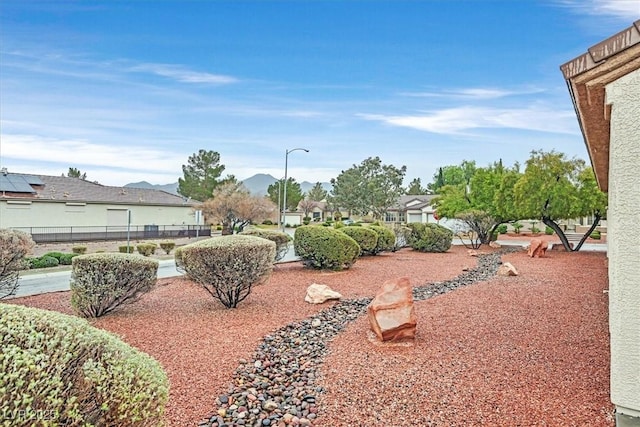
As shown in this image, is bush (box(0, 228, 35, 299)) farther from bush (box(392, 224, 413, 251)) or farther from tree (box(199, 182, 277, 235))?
tree (box(199, 182, 277, 235))

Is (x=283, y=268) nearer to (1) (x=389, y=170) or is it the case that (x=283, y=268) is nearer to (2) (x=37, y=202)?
(2) (x=37, y=202)

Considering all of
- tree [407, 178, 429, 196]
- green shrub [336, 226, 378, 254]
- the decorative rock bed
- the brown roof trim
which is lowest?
the decorative rock bed

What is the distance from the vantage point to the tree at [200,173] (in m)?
53.0

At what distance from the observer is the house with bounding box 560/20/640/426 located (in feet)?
10.3

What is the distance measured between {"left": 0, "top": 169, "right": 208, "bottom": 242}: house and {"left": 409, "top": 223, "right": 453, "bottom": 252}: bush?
663 inches

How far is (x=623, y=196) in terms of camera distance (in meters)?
3.23

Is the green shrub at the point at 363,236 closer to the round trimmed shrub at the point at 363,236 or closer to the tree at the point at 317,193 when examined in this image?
the round trimmed shrub at the point at 363,236

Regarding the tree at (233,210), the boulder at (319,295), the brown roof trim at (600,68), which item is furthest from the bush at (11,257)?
the tree at (233,210)

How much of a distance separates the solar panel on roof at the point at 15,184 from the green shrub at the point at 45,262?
44.7 ft

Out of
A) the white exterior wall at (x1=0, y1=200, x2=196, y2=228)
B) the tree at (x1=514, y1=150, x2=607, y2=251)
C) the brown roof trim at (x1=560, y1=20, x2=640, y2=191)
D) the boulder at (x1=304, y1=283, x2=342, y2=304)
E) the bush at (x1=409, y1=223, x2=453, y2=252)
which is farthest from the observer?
the white exterior wall at (x1=0, y1=200, x2=196, y2=228)

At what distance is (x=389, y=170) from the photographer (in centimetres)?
6300

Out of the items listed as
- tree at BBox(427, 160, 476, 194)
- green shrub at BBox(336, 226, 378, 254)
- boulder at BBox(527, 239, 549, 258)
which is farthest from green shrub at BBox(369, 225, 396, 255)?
tree at BBox(427, 160, 476, 194)

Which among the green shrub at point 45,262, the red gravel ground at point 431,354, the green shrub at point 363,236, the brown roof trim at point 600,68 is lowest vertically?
the green shrub at point 45,262

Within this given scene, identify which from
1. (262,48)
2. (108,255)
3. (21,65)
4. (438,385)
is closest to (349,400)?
(438,385)
